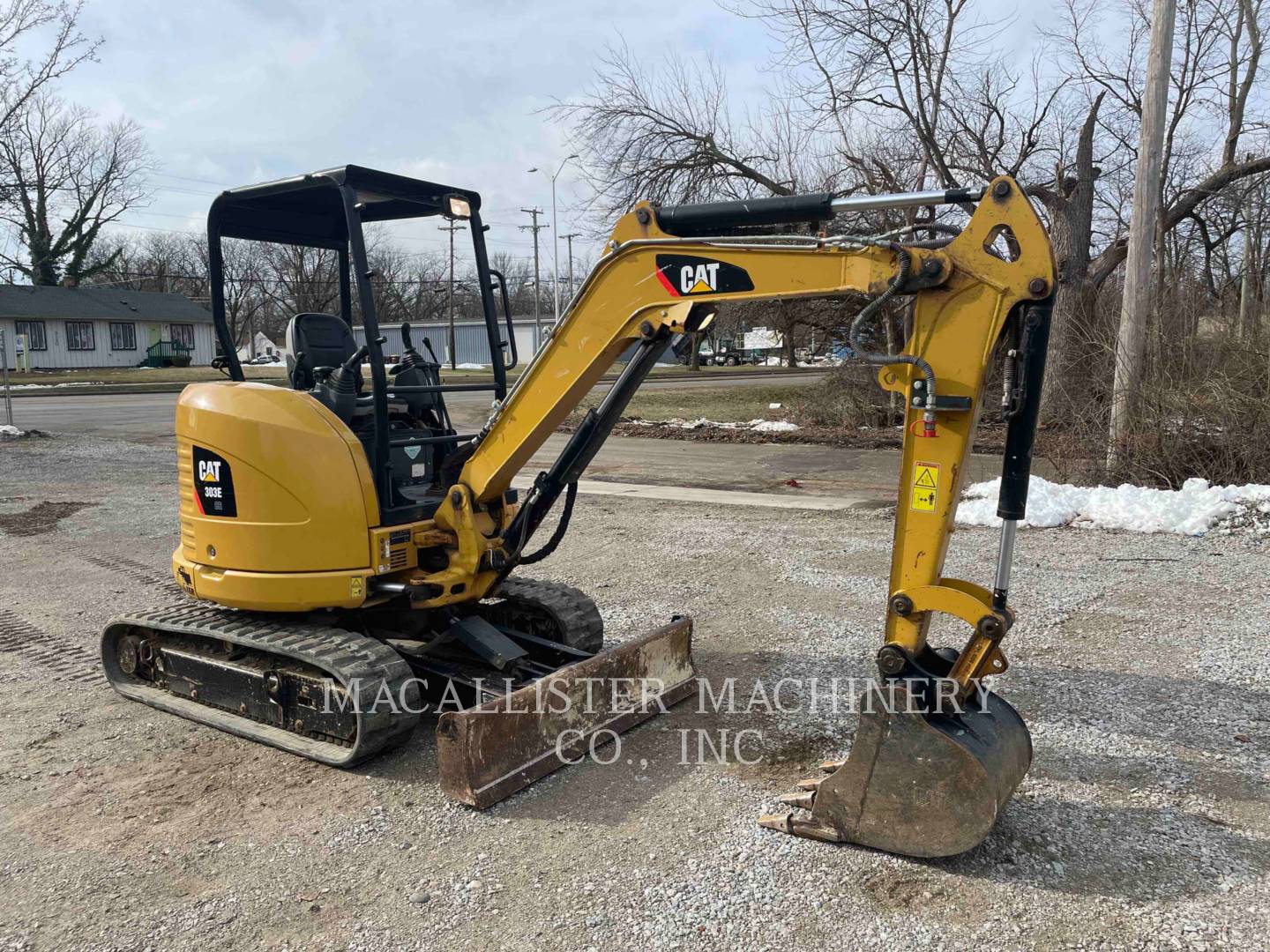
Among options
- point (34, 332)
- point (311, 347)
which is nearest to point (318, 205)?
point (311, 347)

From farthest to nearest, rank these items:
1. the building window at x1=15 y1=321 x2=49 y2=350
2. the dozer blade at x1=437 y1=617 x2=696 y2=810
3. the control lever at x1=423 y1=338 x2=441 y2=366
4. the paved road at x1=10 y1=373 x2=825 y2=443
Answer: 1. the building window at x1=15 y1=321 x2=49 y2=350
2. the paved road at x1=10 y1=373 x2=825 y2=443
3. the control lever at x1=423 y1=338 x2=441 y2=366
4. the dozer blade at x1=437 y1=617 x2=696 y2=810

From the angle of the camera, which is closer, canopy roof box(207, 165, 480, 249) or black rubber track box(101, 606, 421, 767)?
black rubber track box(101, 606, 421, 767)

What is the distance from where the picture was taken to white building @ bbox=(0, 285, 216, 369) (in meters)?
50.8

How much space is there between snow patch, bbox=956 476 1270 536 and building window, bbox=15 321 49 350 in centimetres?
5355

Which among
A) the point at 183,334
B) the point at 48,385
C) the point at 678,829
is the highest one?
the point at 183,334

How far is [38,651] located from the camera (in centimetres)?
631

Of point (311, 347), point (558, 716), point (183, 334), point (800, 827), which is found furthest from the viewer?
point (183, 334)

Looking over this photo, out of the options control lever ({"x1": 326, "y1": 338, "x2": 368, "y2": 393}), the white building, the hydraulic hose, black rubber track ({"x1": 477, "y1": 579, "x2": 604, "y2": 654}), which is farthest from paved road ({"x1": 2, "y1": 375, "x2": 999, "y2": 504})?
the white building

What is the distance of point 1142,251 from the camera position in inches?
438

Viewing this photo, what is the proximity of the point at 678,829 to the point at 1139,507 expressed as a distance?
7664 mm

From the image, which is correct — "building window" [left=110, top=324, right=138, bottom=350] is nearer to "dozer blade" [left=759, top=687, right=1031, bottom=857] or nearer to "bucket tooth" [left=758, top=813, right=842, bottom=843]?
"bucket tooth" [left=758, top=813, right=842, bottom=843]

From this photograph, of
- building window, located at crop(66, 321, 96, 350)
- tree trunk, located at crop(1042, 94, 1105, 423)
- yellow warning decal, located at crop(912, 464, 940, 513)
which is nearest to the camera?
yellow warning decal, located at crop(912, 464, 940, 513)

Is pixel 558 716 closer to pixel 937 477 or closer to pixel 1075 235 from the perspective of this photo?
pixel 937 477

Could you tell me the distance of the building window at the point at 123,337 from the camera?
55156 millimetres
